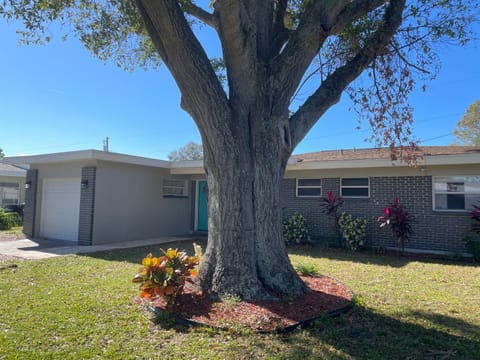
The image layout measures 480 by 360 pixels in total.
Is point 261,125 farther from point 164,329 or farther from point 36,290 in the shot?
point 36,290

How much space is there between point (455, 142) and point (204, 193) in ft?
88.1

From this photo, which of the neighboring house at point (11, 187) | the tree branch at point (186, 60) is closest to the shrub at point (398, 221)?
the tree branch at point (186, 60)

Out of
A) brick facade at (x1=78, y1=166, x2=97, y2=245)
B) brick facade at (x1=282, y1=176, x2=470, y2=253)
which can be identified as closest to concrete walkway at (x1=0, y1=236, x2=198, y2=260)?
brick facade at (x1=78, y1=166, x2=97, y2=245)

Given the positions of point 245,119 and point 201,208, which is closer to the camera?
point 245,119

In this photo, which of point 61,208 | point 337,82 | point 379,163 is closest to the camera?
point 337,82

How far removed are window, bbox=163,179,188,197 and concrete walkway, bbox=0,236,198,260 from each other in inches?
86.2

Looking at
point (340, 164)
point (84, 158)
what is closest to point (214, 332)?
point (340, 164)

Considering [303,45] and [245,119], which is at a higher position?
[303,45]

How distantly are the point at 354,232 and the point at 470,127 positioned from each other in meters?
24.9

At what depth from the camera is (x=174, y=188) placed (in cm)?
1362

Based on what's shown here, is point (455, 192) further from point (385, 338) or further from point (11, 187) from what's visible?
point (11, 187)

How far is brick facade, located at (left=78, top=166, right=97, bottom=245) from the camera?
1025cm

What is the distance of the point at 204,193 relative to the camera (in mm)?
13977

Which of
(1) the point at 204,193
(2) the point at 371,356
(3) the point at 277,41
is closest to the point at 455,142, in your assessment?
(1) the point at 204,193
